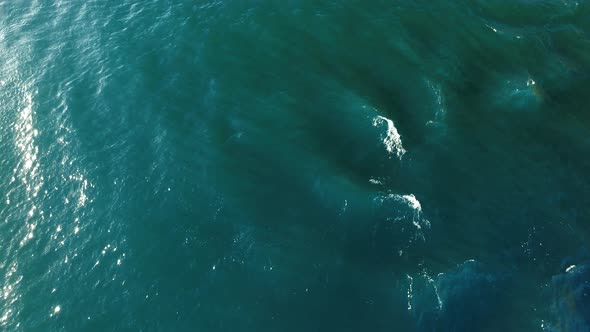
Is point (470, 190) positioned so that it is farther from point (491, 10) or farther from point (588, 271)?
point (491, 10)

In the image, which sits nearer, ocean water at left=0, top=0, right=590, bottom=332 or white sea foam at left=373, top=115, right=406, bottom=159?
ocean water at left=0, top=0, right=590, bottom=332

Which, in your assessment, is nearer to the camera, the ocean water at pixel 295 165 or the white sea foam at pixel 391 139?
the ocean water at pixel 295 165

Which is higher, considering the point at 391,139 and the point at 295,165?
the point at 391,139

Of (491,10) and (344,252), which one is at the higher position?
(491,10)

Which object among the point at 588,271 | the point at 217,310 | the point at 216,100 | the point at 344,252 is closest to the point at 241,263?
the point at 217,310

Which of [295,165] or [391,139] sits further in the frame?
[391,139]

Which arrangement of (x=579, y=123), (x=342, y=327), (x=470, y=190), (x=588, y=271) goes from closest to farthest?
(x=342, y=327) < (x=588, y=271) < (x=470, y=190) < (x=579, y=123)

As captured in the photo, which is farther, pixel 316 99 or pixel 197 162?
pixel 316 99

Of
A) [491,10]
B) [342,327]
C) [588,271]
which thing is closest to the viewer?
[342,327]
